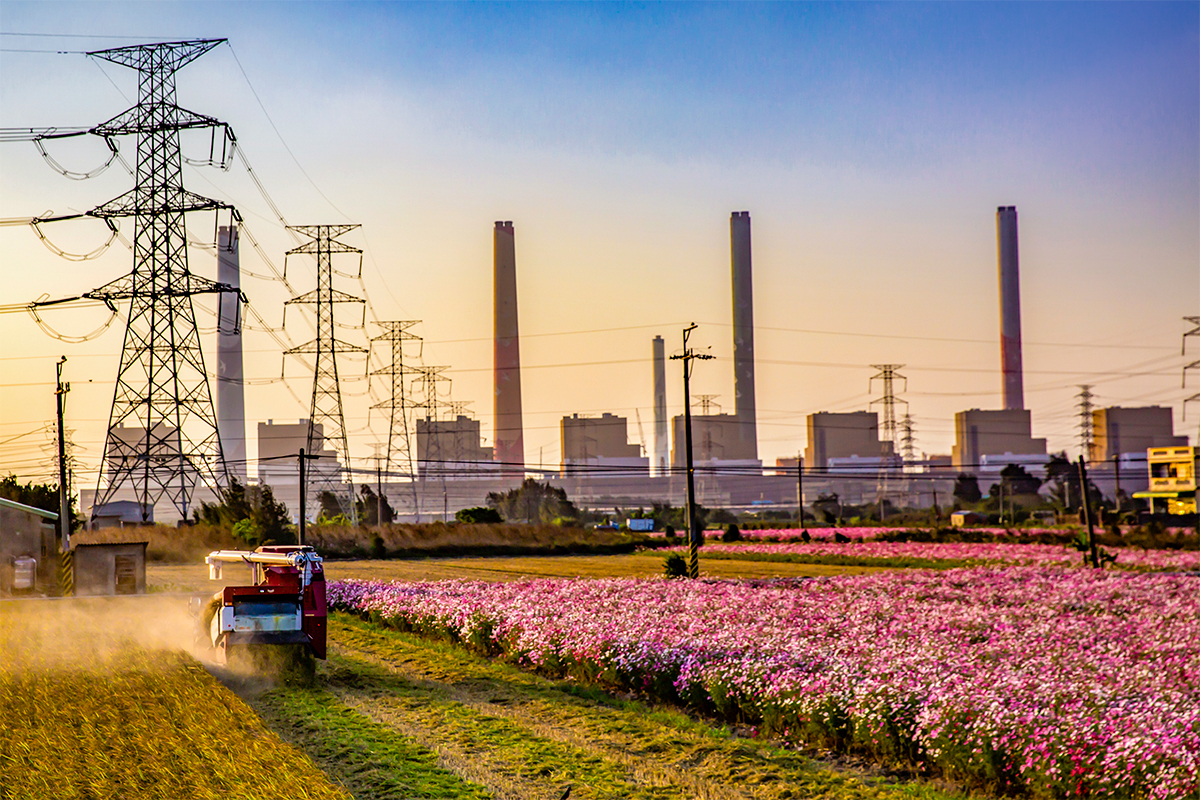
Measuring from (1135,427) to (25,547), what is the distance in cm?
19495

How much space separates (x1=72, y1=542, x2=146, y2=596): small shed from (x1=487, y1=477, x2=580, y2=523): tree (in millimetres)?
90925

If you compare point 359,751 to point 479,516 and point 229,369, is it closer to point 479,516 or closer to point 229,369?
point 479,516

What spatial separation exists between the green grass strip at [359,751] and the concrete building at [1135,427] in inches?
7773

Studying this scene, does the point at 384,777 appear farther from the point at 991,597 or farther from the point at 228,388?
the point at 228,388

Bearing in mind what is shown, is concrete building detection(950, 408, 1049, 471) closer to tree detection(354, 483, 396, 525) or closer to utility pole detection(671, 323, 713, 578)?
tree detection(354, 483, 396, 525)

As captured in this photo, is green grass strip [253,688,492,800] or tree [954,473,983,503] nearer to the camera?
green grass strip [253,688,492,800]

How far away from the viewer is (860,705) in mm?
12852

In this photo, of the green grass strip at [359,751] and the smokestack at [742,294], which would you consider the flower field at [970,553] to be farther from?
the smokestack at [742,294]

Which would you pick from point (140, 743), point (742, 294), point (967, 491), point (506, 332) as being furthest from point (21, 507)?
point (967, 491)

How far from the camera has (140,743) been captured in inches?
502

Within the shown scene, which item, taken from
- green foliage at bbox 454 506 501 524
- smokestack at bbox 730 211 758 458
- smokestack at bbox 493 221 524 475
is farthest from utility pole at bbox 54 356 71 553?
smokestack at bbox 730 211 758 458

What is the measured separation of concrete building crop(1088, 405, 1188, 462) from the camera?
19025 centimetres

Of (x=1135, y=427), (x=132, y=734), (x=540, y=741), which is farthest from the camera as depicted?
(x=1135, y=427)

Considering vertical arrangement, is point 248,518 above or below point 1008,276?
below
